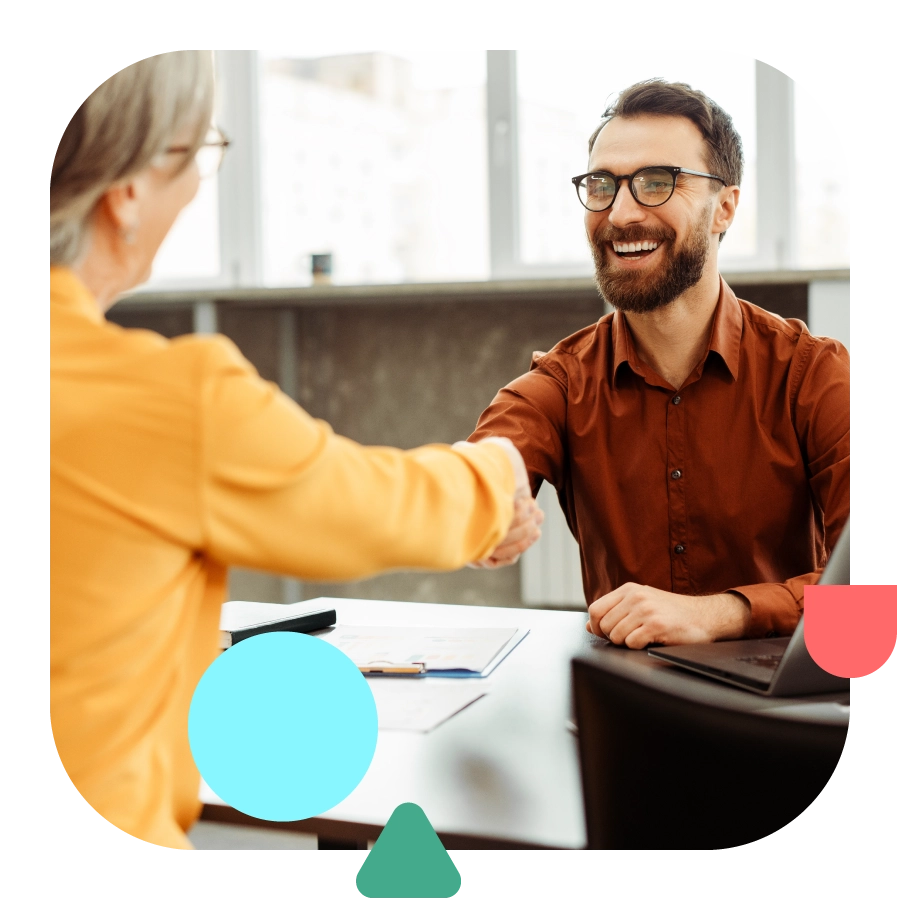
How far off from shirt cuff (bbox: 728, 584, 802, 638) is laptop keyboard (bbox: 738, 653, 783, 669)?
11 centimetres

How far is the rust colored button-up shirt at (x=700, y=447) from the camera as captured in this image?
4.46 feet

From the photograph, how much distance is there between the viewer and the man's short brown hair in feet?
4.16

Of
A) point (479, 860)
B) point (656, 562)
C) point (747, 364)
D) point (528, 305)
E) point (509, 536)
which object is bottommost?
point (479, 860)

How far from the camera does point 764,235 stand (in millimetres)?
2066

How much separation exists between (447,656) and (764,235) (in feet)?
4.62

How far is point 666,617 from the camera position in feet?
3.58

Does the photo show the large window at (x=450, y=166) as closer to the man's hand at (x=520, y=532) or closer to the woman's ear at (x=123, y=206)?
the woman's ear at (x=123, y=206)

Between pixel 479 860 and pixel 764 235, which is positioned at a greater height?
pixel 764 235

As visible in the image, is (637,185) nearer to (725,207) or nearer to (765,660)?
(725,207)

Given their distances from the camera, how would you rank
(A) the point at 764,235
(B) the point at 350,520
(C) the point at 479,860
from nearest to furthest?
(B) the point at 350,520
(C) the point at 479,860
(A) the point at 764,235

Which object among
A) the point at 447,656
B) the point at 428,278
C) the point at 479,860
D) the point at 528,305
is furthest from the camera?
the point at 528,305

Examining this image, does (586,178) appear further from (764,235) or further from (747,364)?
(764,235)

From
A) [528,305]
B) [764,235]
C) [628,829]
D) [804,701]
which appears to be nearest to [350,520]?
[628,829]

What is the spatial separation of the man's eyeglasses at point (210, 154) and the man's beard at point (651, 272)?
0.84 meters
